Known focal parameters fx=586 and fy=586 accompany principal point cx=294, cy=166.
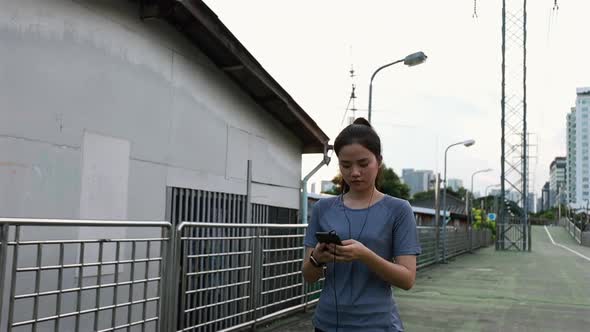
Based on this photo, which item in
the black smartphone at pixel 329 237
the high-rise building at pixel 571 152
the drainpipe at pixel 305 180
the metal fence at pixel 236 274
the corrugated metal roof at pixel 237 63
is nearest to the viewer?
the black smartphone at pixel 329 237

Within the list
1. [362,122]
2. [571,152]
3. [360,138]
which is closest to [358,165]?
[360,138]

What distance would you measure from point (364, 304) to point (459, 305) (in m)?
7.77

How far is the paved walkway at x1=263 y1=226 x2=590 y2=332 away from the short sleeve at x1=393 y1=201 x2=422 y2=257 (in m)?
4.80

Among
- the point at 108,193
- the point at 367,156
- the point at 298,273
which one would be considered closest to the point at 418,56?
the point at 298,273

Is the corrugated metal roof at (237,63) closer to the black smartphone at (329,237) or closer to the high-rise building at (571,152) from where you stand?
the black smartphone at (329,237)

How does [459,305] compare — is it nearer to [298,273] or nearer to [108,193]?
[298,273]

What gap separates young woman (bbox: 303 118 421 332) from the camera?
2.35 m

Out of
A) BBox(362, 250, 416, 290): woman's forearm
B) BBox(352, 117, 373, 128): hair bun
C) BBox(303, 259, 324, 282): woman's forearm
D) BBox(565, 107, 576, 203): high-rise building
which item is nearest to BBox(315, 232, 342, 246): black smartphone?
BBox(362, 250, 416, 290): woman's forearm

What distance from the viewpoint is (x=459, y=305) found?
9539 mm

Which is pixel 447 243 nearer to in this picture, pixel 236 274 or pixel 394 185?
pixel 236 274

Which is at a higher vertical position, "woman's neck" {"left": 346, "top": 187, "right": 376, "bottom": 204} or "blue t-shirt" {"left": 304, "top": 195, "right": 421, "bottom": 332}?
"woman's neck" {"left": 346, "top": 187, "right": 376, "bottom": 204}

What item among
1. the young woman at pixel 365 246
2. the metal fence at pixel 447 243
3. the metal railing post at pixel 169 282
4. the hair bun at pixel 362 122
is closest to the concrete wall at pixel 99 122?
the metal railing post at pixel 169 282

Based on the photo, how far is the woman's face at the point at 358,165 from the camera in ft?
7.77

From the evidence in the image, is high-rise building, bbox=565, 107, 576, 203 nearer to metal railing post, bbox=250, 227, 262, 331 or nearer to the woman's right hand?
metal railing post, bbox=250, 227, 262, 331
